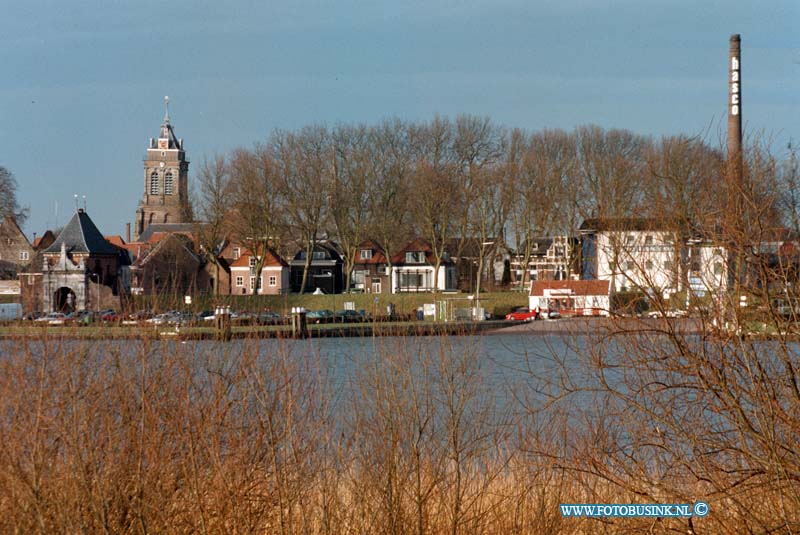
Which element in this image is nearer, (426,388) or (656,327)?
(656,327)

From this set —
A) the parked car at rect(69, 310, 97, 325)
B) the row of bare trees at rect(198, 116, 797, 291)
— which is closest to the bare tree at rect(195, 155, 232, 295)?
the row of bare trees at rect(198, 116, 797, 291)

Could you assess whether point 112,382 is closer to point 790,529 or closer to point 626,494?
point 626,494

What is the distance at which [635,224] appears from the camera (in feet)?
27.2

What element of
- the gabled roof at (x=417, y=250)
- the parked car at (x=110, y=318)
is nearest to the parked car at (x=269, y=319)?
the parked car at (x=110, y=318)

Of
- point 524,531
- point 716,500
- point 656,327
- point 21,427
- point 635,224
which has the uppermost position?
point 635,224

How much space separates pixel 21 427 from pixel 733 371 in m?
5.40

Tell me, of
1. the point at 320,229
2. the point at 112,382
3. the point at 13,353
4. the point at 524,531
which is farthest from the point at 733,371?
the point at 320,229

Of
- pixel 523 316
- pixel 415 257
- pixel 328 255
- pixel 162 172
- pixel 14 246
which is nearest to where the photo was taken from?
pixel 523 316

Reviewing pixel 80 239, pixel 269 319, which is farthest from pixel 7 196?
pixel 269 319

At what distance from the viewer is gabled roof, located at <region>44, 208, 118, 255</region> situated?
63.7 m

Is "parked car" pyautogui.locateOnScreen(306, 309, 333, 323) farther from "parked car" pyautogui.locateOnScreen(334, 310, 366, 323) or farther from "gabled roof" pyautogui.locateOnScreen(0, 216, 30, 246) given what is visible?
"gabled roof" pyautogui.locateOnScreen(0, 216, 30, 246)

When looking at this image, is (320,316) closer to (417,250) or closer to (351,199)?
(351,199)

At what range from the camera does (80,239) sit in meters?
64.2

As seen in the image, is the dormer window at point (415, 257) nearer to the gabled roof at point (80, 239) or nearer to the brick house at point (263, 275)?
the brick house at point (263, 275)
